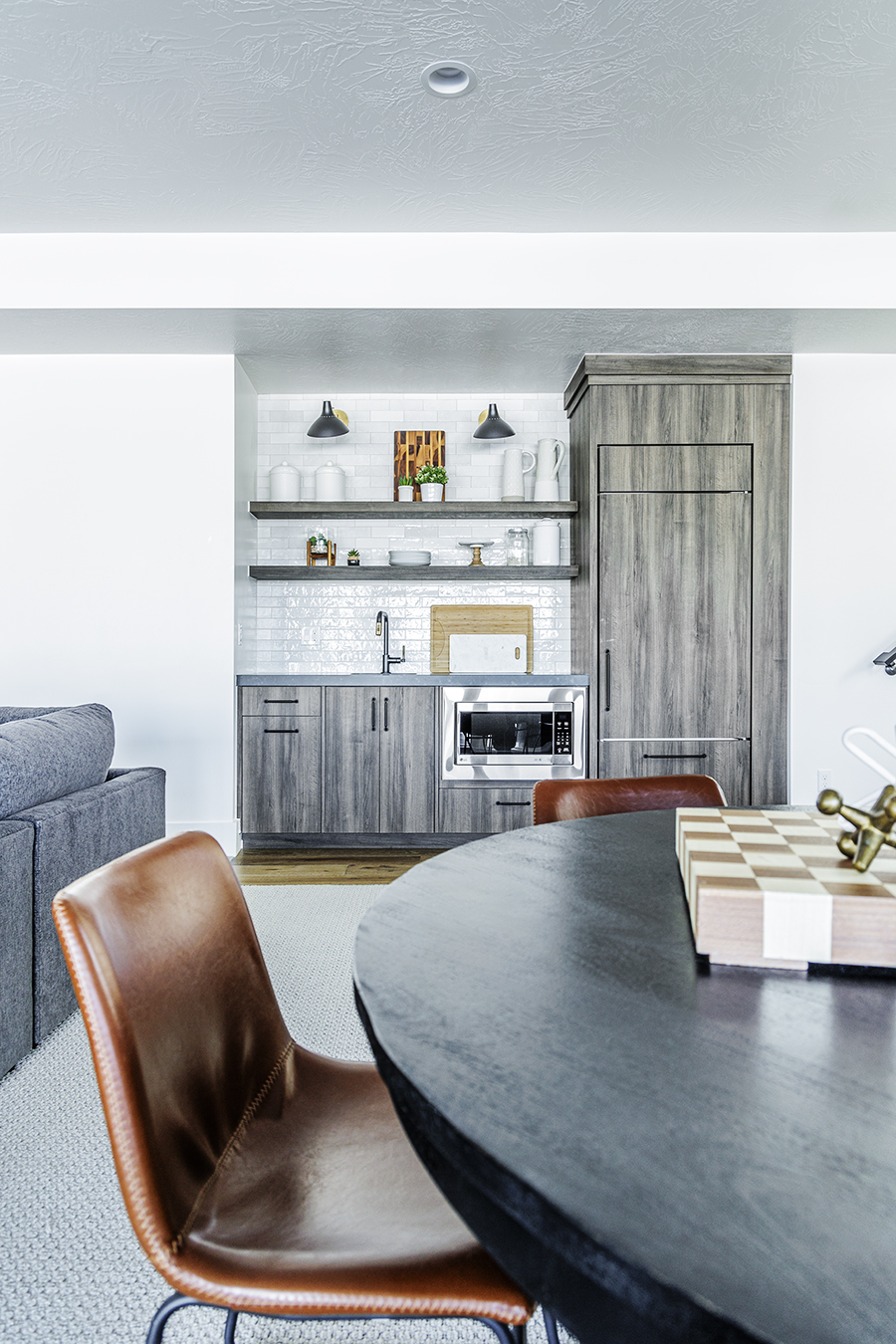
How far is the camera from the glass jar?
4.89 m

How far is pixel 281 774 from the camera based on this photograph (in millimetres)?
4375

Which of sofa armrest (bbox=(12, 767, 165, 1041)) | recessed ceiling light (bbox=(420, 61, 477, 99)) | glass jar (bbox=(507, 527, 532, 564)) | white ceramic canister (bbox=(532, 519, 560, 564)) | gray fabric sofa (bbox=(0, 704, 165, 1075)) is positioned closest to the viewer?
gray fabric sofa (bbox=(0, 704, 165, 1075))

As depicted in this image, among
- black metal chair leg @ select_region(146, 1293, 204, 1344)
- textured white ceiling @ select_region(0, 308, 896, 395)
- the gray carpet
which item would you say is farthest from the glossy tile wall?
black metal chair leg @ select_region(146, 1293, 204, 1344)

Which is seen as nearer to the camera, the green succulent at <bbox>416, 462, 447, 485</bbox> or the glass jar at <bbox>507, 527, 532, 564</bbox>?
the green succulent at <bbox>416, 462, 447, 485</bbox>

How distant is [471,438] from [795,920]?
4.57 m

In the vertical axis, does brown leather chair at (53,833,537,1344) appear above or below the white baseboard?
above

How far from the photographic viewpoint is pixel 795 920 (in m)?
0.75

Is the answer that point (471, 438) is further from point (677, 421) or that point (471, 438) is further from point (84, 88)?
point (84, 88)

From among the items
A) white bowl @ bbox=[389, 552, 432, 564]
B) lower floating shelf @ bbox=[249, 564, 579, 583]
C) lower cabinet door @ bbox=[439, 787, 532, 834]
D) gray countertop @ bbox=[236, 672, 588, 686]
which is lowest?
lower cabinet door @ bbox=[439, 787, 532, 834]

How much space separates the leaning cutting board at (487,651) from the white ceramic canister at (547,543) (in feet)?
1.64

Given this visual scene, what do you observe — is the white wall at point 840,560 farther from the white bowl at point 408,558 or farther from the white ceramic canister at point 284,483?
the white ceramic canister at point 284,483

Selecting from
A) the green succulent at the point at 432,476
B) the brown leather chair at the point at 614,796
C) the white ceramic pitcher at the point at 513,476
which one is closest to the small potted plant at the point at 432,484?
the green succulent at the point at 432,476

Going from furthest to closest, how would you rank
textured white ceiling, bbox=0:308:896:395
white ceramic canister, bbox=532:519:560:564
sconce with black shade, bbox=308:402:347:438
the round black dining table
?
white ceramic canister, bbox=532:519:560:564 → sconce with black shade, bbox=308:402:347:438 → textured white ceiling, bbox=0:308:896:395 → the round black dining table

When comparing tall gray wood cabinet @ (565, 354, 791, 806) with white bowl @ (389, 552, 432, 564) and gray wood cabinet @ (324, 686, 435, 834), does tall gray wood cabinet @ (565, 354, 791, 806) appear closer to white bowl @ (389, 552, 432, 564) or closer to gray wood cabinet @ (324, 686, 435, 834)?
gray wood cabinet @ (324, 686, 435, 834)
